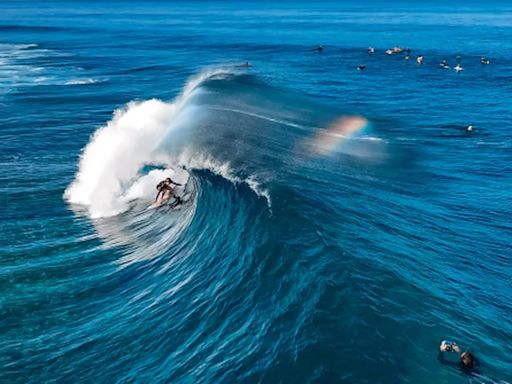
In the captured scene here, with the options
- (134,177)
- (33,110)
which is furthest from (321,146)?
(33,110)

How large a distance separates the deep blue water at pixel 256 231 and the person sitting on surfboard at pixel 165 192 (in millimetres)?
932

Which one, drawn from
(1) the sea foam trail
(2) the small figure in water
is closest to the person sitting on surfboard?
(1) the sea foam trail

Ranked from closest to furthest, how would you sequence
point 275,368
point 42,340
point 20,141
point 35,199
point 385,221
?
point 275,368 → point 42,340 → point 385,221 → point 35,199 → point 20,141

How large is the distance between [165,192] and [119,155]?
10.8m

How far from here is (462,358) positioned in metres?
21.3

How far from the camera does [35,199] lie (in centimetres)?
4303

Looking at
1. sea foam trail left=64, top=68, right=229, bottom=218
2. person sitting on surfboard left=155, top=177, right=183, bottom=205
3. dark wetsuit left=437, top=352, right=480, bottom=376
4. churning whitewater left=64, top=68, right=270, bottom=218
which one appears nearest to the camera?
dark wetsuit left=437, top=352, right=480, bottom=376

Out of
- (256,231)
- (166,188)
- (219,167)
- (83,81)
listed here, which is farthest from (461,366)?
(83,81)

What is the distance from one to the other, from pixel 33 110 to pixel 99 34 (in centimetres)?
8681

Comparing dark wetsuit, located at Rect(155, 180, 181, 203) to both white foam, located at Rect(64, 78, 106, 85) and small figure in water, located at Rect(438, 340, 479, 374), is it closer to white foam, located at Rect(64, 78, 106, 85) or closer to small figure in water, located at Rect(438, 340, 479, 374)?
small figure in water, located at Rect(438, 340, 479, 374)

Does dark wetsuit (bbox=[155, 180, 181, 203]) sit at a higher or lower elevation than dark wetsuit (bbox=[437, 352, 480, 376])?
lower

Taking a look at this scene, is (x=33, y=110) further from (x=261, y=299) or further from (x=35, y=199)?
(x=261, y=299)

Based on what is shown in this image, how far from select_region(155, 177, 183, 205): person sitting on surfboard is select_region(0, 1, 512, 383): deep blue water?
93 centimetres

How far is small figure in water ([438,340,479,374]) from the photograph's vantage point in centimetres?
2120
